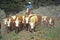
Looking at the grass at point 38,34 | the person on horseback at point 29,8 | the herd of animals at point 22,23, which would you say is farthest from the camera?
the person on horseback at point 29,8

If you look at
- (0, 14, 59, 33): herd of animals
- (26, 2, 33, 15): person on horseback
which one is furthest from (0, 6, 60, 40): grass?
(26, 2, 33, 15): person on horseback

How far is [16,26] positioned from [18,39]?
1.01m

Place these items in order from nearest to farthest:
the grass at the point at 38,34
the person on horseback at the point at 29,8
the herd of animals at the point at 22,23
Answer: the grass at the point at 38,34 < the herd of animals at the point at 22,23 < the person on horseback at the point at 29,8

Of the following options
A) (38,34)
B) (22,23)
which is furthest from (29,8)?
(38,34)

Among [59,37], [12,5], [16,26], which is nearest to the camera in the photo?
[59,37]

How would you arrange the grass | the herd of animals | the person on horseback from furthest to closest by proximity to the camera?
1. the person on horseback
2. the herd of animals
3. the grass

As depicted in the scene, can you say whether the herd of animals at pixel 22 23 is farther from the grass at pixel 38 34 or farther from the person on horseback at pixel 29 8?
the person on horseback at pixel 29 8

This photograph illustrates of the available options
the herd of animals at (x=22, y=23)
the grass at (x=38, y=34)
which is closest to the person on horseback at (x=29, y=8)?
the grass at (x=38, y=34)

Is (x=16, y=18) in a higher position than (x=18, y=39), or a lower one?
higher

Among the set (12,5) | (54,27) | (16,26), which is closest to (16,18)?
(16,26)

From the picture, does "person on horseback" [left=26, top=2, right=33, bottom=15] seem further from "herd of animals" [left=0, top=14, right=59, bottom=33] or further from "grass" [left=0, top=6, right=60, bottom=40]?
"herd of animals" [left=0, top=14, right=59, bottom=33]

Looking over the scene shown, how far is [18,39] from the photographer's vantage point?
11.0m

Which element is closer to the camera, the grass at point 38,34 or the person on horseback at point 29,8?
the grass at point 38,34

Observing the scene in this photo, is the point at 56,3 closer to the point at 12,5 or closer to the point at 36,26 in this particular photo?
the point at 12,5
